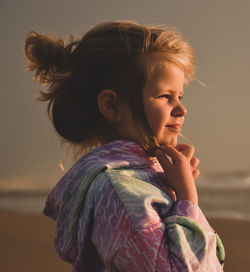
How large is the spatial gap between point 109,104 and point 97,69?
0.60 feet

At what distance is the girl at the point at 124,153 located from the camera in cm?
141

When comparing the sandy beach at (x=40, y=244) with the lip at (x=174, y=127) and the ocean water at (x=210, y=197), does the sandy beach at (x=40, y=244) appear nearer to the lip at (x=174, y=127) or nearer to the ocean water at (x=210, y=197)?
the ocean water at (x=210, y=197)

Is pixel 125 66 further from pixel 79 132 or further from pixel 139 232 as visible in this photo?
pixel 139 232

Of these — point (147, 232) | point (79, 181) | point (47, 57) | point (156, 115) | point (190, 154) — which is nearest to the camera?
point (147, 232)

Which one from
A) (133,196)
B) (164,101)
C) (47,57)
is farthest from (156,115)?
(47,57)

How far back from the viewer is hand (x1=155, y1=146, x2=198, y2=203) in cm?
158

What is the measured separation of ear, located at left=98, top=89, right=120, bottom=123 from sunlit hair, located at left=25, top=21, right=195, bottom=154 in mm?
29

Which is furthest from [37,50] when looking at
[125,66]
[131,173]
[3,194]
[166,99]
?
[3,194]

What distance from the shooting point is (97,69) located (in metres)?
1.90

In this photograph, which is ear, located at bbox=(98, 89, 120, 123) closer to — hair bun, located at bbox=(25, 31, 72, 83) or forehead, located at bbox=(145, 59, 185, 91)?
forehead, located at bbox=(145, 59, 185, 91)

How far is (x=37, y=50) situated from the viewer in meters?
2.13

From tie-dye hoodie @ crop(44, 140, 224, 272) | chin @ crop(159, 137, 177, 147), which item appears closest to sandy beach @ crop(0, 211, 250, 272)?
chin @ crop(159, 137, 177, 147)

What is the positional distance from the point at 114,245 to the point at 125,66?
2.61ft

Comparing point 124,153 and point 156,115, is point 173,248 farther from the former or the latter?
point 156,115
